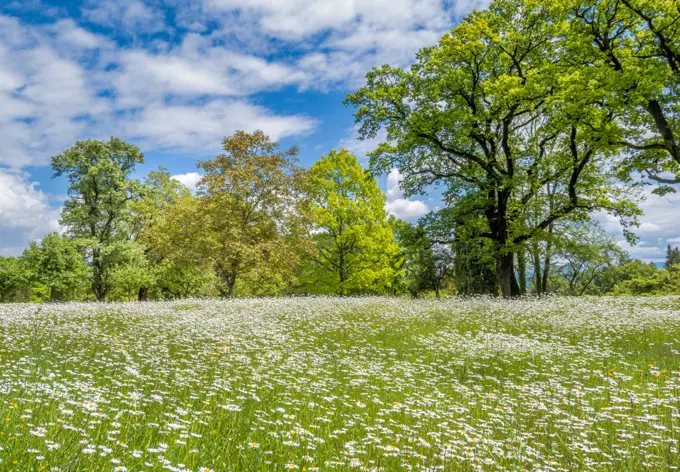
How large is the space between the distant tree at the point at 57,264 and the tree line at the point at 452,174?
164 millimetres

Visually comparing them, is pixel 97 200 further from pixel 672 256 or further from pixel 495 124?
pixel 672 256

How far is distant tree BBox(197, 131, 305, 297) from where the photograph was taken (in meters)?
26.1

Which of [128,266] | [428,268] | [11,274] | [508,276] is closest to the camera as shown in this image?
[508,276]

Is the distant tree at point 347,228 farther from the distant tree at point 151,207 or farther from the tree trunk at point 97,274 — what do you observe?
the tree trunk at point 97,274

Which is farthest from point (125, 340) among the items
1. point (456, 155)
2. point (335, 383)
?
point (456, 155)

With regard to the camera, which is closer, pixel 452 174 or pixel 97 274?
pixel 452 174

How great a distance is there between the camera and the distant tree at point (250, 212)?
85.5ft

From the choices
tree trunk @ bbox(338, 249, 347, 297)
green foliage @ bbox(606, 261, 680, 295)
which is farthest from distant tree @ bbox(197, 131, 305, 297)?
green foliage @ bbox(606, 261, 680, 295)

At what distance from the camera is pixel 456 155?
82.4 ft

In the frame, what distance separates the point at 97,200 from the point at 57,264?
770 cm

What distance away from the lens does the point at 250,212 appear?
2792 centimetres

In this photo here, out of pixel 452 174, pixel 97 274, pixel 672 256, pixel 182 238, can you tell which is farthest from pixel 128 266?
pixel 672 256

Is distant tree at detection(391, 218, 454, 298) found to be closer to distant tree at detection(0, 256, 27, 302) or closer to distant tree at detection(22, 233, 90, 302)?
distant tree at detection(22, 233, 90, 302)

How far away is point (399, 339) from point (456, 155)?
1753 centimetres
